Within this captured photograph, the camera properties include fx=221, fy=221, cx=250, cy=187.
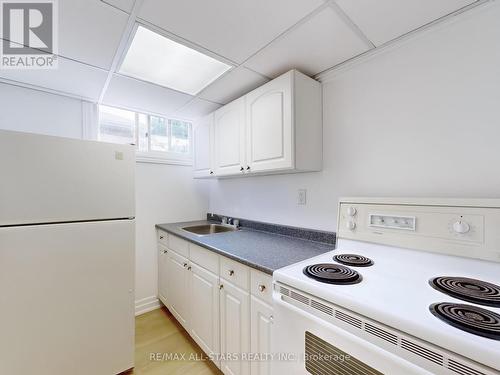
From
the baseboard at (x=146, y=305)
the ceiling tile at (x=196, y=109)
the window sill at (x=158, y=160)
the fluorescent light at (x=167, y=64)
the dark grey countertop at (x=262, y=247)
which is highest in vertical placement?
the fluorescent light at (x=167, y=64)

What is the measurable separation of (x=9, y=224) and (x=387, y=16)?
2.24 meters

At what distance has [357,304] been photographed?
696 mm

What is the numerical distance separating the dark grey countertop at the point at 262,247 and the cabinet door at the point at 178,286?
26 cm

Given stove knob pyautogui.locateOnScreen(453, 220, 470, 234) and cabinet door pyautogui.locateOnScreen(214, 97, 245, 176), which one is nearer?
stove knob pyautogui.locateOnScreen(453, 220, 470, 234)

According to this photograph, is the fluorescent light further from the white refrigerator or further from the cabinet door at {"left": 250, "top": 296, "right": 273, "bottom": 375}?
the cabinet door at {"left": 250, "top": 296, "right": 273, "bottom": 375}

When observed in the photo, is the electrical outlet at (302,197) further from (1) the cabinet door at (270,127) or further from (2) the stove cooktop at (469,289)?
(2) the stove cooktop at (469,289)

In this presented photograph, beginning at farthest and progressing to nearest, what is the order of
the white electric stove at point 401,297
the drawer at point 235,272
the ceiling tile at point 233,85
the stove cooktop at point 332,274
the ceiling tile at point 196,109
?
the ceiling tile at point 196,109 → the ceiling tile at point 233,85 → the drawer at point 235,272 → the stove cooktop at point 332,274 → the white electric stove at point 401,297

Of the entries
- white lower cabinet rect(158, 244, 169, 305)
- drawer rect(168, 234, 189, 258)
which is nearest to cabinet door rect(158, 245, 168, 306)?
white lower cabinet rect(158, 244, 169, 305)

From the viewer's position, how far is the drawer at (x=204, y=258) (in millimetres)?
1522

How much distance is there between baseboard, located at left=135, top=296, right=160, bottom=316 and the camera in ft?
7.57

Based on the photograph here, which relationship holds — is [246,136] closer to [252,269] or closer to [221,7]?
[221,7]

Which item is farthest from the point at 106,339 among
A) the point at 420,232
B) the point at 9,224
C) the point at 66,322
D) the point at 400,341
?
the point at 420,232

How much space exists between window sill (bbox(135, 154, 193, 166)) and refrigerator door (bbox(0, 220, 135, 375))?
102 centimetres

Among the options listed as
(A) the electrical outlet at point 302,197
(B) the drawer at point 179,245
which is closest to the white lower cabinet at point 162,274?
(B) the drawer at point 179,245
